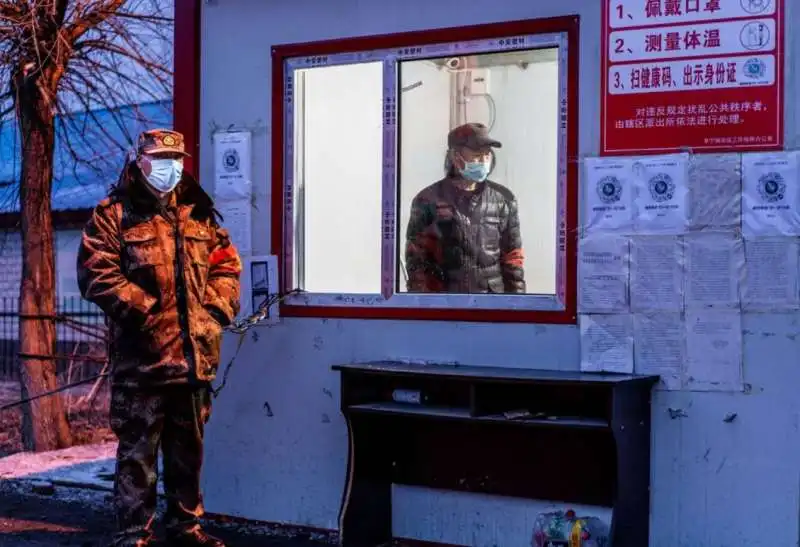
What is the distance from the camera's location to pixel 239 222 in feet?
25.2

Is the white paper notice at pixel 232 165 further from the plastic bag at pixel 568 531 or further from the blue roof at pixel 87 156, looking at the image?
the blue roof at pixel 87 156

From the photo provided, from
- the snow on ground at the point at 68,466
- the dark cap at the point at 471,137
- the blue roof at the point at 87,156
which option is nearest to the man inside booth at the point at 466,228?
the dark cap at the point at 471,137

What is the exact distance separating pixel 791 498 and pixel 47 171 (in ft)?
23.2

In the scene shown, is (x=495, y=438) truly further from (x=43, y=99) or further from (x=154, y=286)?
(x=43, y=99)

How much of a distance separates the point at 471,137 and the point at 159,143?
1815mm

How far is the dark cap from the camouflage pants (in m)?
2.05

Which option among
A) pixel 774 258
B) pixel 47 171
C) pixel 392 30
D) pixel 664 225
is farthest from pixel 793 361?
pixel 47 171

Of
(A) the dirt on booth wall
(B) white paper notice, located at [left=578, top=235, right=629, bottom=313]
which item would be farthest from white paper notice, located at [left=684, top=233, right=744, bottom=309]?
(A) the dirt on booth wall

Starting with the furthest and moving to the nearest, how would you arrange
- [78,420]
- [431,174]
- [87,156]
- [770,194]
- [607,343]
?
[87,156] < [78,420] < [431,174] < [607,343] < [770,194]

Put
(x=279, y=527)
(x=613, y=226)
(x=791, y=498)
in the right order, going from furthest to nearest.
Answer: (x=279, y=527)
(x=613, y=226)
(x=791, y=498)

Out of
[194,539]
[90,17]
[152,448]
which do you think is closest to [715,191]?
[152,448]

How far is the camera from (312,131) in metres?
7.57

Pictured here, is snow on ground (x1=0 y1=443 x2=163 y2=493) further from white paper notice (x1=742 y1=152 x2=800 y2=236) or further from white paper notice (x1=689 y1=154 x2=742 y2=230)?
white paper notice (x1=742 y1=152 x2=800 y2=236)

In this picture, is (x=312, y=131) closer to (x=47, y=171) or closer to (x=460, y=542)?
(x=460, y=542)
